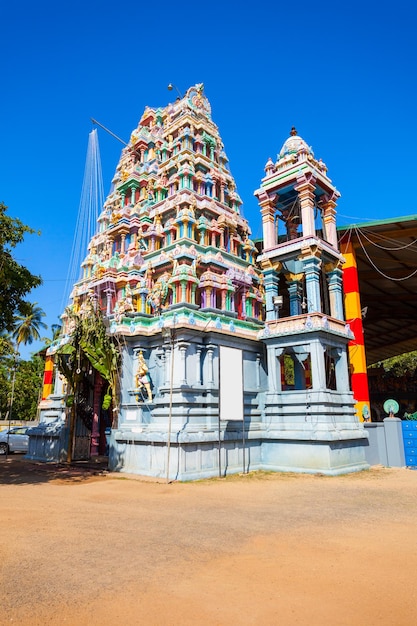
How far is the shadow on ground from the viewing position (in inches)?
572

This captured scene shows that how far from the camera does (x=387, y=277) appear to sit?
2420cm

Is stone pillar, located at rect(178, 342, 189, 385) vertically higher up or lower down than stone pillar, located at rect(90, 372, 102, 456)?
higher up

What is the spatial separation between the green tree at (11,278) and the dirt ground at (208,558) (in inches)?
252

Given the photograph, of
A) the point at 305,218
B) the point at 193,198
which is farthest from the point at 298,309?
the point at 193,198

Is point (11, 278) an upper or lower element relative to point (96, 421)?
upper

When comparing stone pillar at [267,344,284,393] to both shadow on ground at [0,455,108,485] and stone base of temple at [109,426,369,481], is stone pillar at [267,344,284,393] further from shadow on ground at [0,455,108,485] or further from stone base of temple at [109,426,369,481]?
shadow on ground at [0,455,108,485]

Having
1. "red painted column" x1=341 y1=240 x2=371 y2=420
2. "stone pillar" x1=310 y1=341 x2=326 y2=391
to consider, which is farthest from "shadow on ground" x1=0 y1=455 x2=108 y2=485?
"red painted column" x1=341 y1=240 x2=371 y2=420

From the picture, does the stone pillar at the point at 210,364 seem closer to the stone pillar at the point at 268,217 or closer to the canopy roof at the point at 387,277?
the stone pillar at the point at 268,217

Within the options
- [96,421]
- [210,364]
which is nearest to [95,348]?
[210,364]

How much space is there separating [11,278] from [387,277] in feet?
64.4

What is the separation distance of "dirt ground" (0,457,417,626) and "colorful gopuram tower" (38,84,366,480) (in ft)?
15.6

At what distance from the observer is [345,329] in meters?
19.0

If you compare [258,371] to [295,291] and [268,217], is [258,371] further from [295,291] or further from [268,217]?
[268,217]

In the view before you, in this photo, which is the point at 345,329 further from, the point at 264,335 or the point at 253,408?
the point at 253,408
